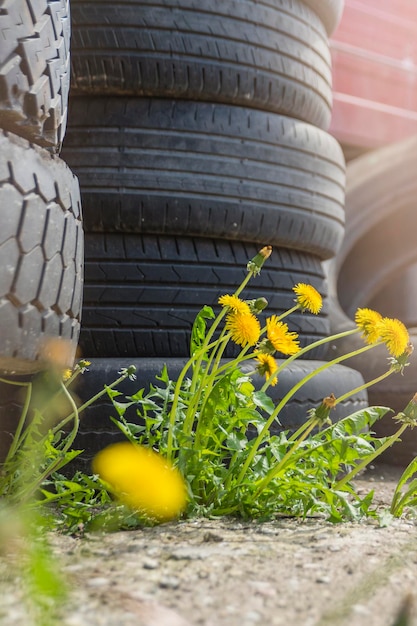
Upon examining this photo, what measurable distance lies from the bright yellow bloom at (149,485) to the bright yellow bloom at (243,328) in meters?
0.27

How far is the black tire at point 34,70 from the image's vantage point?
Result: 3.64ft

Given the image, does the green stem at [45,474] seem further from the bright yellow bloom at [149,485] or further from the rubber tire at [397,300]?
the rubber tire at [397,300]

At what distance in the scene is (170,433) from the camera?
1344 millimetres

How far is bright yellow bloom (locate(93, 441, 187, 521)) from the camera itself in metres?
1.28

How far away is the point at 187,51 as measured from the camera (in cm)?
197

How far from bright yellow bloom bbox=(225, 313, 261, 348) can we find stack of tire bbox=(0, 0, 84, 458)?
300mm

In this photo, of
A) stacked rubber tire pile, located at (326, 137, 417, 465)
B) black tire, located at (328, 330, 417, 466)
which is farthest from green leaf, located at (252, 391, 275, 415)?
stacked rubber tire pile, located at (326, 137, 417, 465)

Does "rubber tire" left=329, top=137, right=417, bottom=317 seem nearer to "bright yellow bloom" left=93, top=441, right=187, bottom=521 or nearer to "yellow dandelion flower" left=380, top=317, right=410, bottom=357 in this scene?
"yellow dandelion flower" left=380, top=317, right=410, bottom=357

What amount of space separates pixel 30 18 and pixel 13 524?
2.55ft

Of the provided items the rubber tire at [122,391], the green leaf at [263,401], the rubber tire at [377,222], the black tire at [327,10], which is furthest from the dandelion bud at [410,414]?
the rubber tire at [377,222]

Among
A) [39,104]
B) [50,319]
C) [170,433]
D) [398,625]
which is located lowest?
[170,433]

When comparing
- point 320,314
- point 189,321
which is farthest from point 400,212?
point 189,321

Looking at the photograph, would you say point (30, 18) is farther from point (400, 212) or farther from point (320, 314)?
point (400, 212)

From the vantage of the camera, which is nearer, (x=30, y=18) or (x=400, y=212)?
(x=30, y=18)
